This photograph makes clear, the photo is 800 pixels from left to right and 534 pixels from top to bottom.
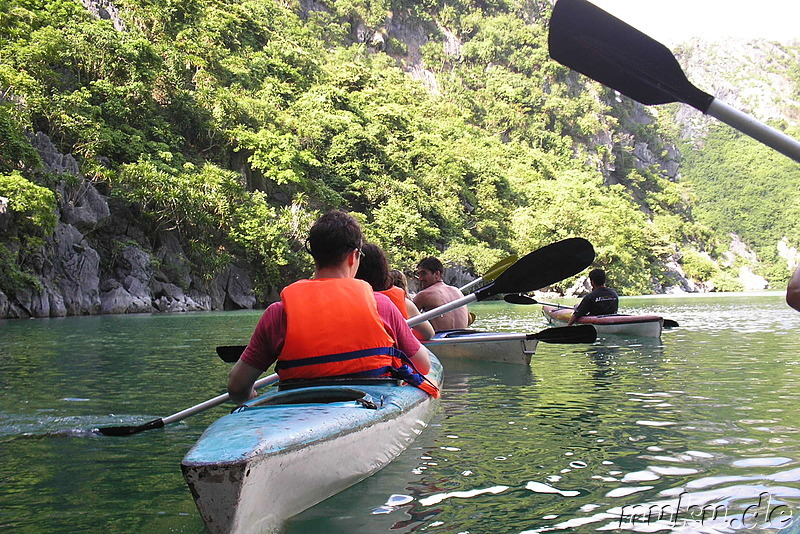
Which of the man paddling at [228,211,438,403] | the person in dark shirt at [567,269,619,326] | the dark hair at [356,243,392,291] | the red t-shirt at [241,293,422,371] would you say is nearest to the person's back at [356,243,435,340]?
the dark hair at [356,243,392,291]

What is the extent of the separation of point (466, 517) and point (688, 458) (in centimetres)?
148

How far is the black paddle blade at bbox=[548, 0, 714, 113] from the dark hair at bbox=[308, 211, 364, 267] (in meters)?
1.46

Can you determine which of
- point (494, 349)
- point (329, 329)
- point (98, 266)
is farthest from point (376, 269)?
point (98, 266)

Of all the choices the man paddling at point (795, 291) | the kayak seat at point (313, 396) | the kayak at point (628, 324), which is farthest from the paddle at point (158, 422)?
the kayak at point (628, 324)

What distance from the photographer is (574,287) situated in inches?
1625

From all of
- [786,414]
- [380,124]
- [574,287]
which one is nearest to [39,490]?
[786,414]

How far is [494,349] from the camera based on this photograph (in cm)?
770

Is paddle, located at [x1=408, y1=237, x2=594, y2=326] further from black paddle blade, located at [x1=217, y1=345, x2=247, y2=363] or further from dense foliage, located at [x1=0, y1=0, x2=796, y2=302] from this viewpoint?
dense foliage, located at [x1=0, y1=0, x2=796, y2=302]

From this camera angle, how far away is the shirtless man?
7.26 m

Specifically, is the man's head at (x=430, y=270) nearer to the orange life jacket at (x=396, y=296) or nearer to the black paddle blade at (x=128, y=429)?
the orange life jacket at (x=396, y=296)

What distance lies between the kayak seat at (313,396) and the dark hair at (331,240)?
62 centimetres

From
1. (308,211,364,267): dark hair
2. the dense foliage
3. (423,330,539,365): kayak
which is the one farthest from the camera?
the dense foliage

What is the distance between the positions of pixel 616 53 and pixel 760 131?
521 millimetres

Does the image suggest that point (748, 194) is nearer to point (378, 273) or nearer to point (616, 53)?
point (378, 273)
